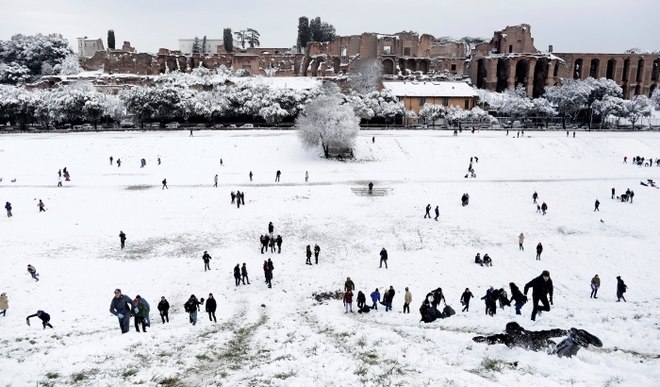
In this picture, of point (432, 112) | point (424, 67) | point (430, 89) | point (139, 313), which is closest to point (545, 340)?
point (139, 313)

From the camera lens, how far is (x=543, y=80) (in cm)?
7456

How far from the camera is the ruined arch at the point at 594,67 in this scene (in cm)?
7894

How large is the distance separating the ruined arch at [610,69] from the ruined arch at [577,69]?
4.03 metres

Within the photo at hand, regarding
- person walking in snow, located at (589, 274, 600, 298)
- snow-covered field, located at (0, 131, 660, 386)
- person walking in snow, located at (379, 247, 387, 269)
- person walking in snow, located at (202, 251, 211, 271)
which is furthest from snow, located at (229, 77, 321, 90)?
person walking in snow, located at (589, 274, 600, 298)

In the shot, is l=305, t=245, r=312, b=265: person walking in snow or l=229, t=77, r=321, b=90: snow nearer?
l=305, t=245, r=312, b=265: person walking in snow

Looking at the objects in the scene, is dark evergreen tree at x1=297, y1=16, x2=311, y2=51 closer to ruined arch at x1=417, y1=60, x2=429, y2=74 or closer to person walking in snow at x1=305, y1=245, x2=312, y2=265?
ruined arch at x1=417, y1=60, x2=429, y2=74

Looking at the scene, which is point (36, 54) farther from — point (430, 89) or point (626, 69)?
point (626, 69)

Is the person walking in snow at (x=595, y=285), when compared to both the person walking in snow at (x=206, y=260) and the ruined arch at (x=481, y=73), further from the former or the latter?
the ruined arch at (x=481, y=73)

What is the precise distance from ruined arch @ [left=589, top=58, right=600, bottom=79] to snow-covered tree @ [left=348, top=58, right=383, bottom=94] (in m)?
39.0

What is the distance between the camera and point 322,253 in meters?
21.8

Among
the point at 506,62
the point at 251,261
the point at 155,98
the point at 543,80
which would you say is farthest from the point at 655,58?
the point at 251,261

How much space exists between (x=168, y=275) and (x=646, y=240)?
73.5ft

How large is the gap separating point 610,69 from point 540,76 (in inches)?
575

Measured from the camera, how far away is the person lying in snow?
8930 mm
